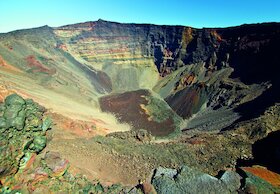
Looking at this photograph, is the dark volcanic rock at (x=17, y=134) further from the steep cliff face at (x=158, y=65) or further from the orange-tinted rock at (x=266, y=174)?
the steep cliff face at (x=158, y=65)

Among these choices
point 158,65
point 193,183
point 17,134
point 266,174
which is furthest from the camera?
point 158,65

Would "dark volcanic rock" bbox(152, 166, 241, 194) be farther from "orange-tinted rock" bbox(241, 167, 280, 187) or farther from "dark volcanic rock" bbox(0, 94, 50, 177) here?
"dark volcanic rock" bbox(0, 94, 50, 177)

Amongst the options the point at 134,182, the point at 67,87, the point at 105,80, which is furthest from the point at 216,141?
the point at 105,80

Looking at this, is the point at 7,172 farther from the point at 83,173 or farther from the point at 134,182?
the point at 134,182

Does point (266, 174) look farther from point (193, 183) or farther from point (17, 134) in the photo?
point (17, 134)

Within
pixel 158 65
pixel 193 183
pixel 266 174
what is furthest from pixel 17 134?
pixel 158 65

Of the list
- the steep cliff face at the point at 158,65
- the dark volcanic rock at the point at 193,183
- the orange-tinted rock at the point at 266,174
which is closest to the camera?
the dark volcanic rock at the point at 193,183

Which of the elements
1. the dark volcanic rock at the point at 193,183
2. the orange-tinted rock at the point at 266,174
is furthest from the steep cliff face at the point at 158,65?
the dark volcanic rock at the point at 193,183

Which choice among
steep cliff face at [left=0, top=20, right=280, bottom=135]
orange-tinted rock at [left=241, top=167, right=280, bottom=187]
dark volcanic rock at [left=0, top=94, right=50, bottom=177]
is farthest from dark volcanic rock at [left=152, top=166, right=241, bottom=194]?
steep cliff face at [left=0, top=20, right=280, bottom=135]

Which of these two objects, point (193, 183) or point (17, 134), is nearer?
point (17, 134)
